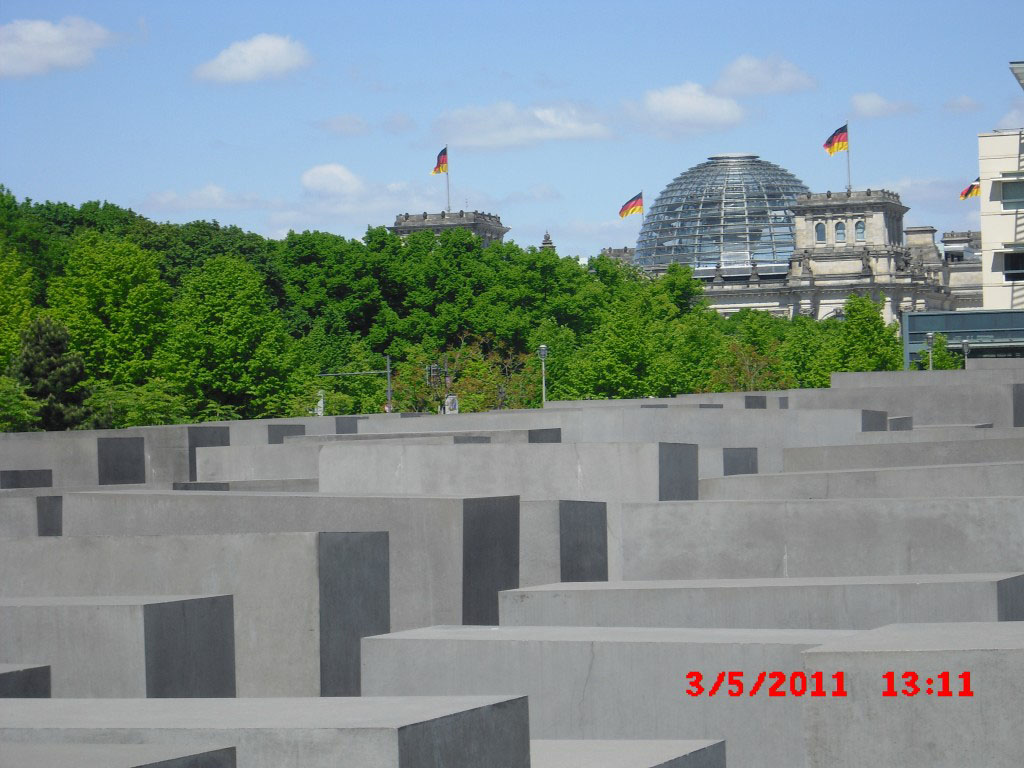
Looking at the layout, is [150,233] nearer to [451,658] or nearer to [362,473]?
[362,473]

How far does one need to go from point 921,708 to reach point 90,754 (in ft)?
9.88

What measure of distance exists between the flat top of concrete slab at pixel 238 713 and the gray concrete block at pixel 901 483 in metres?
9.20

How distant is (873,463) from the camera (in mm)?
17656

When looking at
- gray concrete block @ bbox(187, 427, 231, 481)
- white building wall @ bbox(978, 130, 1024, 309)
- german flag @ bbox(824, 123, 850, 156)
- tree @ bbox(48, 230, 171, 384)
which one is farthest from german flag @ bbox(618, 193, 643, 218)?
gray concrete block @ bbox(187, 427, 231, 481)

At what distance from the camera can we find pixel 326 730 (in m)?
5.23

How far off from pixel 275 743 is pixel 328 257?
7577cm

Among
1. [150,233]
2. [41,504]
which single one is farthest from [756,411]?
[150,233]

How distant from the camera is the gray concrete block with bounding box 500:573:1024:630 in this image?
889 centimetres

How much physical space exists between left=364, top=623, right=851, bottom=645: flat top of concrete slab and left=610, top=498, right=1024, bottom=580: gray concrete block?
158 inches

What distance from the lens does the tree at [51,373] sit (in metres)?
43.8

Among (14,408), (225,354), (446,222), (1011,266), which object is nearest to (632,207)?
(446,222)
